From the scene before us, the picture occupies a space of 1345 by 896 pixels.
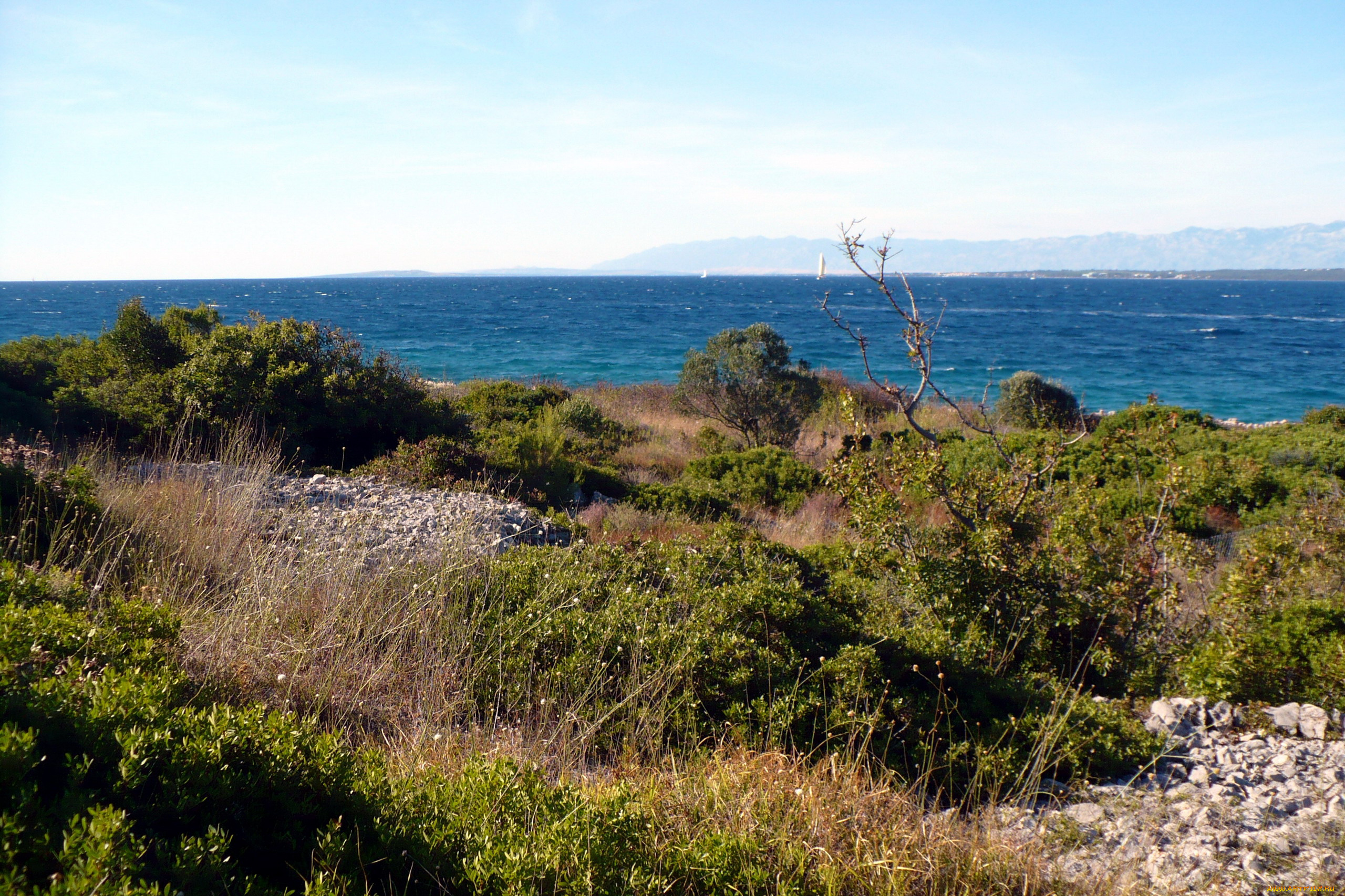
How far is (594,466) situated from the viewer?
12.0m

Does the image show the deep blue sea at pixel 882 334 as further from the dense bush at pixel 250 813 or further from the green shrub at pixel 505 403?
the green shrub at pixel 505 403

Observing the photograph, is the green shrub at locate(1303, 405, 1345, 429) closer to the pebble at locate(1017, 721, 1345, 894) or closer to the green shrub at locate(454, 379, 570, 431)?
the pebble at locate(1017, 721, 1345, 894)

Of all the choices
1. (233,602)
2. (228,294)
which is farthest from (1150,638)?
(228,294)

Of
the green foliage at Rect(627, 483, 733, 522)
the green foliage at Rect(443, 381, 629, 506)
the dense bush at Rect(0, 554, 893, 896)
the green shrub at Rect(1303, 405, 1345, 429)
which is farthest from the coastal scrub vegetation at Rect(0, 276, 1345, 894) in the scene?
the green shrub at Rect(1303, 405, 1345, 429)

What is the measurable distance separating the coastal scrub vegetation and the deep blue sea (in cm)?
180

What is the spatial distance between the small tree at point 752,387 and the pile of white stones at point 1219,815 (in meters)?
13.2

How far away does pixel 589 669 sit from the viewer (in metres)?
3.79

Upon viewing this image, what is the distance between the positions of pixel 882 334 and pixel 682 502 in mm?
52641

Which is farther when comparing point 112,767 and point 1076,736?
point 1076,736

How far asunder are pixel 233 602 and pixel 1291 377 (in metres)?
47.8

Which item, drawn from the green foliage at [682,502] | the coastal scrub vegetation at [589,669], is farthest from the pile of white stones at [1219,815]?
the green foliage at [682,502]

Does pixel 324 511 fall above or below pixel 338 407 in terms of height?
below

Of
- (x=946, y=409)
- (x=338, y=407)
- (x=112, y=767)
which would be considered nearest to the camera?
(x=112, y=767)

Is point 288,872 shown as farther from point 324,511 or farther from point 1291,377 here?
point 1291,377
